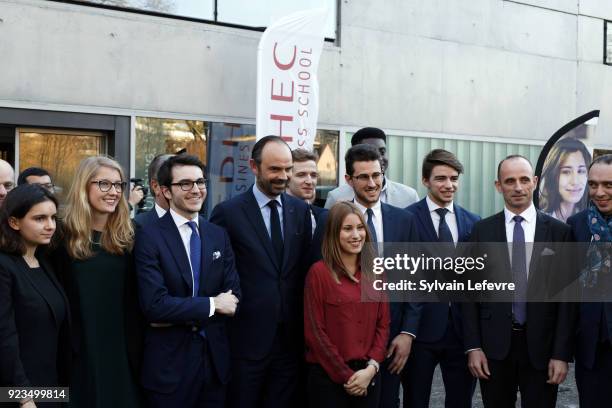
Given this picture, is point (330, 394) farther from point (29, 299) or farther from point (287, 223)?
point (29, 299)

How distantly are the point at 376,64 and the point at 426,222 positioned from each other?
5.60 m

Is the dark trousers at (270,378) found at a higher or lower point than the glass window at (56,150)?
lower

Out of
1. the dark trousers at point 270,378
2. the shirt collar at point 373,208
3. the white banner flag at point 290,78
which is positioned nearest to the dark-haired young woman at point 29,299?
the dark trousers at point 270,378

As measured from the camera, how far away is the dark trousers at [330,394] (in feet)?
13.5

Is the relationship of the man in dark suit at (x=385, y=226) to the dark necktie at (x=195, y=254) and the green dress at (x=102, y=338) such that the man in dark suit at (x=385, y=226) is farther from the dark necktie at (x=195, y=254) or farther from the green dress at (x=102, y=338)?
the green dress at (x=102, y=338)

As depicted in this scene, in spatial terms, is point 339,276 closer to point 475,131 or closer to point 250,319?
point 250,319

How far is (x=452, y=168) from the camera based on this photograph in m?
5.00

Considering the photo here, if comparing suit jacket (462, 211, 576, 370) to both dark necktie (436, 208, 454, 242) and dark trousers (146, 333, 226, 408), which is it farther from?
dark trousers (146, 333, 226, 408)

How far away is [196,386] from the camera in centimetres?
398

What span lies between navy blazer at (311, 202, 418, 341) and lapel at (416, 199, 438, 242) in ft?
0.48

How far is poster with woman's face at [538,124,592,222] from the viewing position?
1041 cm

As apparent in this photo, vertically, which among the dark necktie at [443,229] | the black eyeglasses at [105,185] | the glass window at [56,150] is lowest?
the dark necktie at [443,229]

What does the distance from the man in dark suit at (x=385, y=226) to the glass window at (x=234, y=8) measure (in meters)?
4.67

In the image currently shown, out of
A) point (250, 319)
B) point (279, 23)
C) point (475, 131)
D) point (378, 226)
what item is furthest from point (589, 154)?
point (250, 319)
